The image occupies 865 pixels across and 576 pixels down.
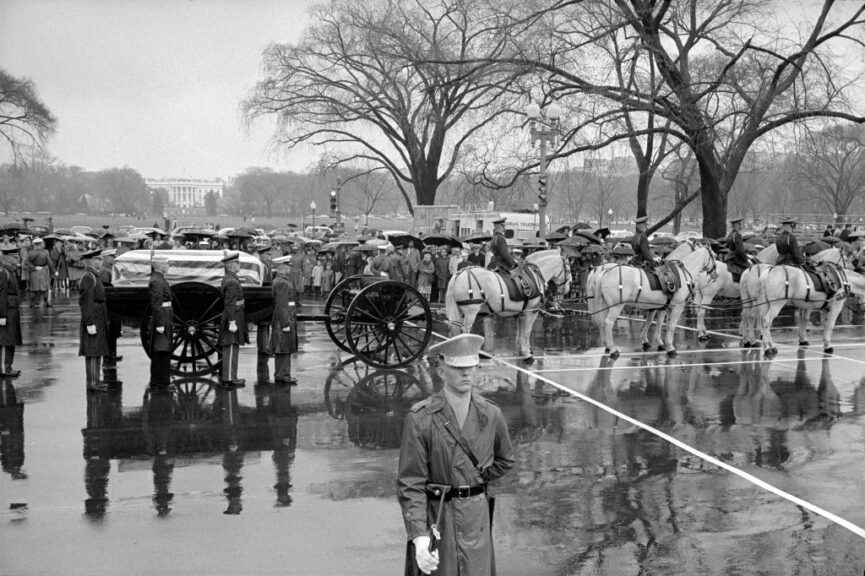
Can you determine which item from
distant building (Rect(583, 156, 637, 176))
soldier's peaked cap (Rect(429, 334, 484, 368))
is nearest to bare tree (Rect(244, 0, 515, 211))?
distant building (Rect(583, 156, 637, 176))

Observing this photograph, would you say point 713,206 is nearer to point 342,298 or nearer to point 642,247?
point 642,247

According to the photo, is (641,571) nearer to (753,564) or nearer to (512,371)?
(753,564)

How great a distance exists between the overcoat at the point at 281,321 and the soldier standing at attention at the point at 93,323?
240 cm

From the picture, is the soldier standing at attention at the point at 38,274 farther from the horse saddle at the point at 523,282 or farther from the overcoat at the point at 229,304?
the horse saddle at the point at 523,282

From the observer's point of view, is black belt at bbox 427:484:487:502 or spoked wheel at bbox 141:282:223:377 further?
spoked wheel at bbox 141:282:223:377

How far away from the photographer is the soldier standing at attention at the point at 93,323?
480 inches

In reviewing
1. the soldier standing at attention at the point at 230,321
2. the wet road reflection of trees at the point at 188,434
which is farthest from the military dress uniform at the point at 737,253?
the soldier standing at attention at the point at 230,321

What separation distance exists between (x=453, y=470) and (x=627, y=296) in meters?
11.9

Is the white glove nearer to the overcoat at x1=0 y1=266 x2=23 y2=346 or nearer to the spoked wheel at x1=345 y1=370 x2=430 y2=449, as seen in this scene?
the spoked wheel at x1=345 y1=370 x2=430 y2=449

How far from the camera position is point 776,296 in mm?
16188

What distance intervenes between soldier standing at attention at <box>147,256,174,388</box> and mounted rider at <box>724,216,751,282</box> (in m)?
11.8

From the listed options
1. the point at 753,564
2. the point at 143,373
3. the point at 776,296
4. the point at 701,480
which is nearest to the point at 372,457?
the point at 701,480

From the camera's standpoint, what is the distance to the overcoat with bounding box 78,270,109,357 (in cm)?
1218

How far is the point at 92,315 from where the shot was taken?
12.3 meters
